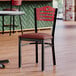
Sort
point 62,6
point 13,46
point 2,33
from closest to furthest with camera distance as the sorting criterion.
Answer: point 13,46
point 2,33
point 62,6

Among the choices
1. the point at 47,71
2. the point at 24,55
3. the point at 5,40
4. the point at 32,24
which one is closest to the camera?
the point at 47,71

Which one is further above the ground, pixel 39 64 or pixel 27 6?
pixel 27 6

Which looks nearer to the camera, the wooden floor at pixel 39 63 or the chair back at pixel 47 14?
the wooden floor at pixel 39 63

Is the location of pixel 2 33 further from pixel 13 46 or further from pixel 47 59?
pixel 47 59

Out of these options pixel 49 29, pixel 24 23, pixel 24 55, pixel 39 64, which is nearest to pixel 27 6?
pixel 24 23

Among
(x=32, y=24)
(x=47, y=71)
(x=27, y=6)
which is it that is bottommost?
(x=47, y=71)

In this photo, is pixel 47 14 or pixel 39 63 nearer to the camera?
pixel 47 14

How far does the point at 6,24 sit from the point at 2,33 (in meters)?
0.64

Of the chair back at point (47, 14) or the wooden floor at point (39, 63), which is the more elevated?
the chair back at point (47, 14)

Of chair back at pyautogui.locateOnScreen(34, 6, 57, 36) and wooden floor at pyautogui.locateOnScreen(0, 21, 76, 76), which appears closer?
wooden floor at pyautogui.locateOnScreen(0, 21, 76, 76)

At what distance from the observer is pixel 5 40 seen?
717cm

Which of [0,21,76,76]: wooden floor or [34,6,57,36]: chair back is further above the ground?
[34,6,57,36]: chair back

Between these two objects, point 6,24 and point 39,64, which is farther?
point 6,24

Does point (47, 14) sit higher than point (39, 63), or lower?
higher
